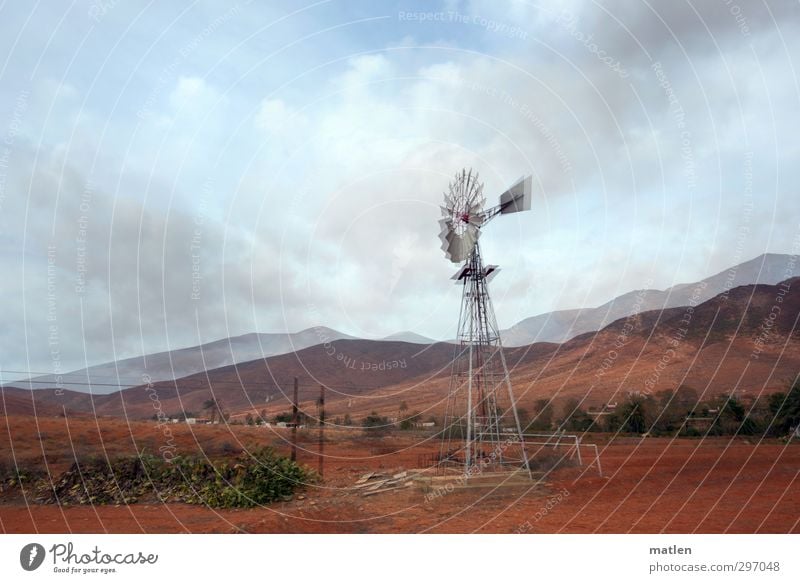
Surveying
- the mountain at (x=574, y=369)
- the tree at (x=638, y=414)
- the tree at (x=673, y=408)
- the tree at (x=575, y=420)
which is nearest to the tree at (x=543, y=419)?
the tree at (x=575, y=420)

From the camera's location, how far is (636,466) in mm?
23016

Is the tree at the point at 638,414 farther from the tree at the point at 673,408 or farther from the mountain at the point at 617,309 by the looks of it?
the mountain at the point at 617,309

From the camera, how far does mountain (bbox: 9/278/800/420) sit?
54312 mm

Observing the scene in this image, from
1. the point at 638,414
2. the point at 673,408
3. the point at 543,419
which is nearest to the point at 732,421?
the point at 638,414

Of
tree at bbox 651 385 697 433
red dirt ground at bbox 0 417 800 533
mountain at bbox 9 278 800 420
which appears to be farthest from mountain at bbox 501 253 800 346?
red dirt ground at bbox 0 417 800 533

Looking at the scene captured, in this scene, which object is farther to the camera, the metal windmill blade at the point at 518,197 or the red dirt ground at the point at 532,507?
the metal windmill blade at the point at 518,197

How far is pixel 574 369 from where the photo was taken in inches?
2591

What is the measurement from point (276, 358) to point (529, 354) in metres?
48.8

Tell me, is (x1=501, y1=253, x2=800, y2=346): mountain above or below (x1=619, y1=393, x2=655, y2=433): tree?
above

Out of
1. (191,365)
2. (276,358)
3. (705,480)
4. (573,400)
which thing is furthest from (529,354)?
(191,365)

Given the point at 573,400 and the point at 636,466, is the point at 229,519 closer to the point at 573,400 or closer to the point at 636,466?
the point at 636,466

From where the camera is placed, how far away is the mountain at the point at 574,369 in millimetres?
54312

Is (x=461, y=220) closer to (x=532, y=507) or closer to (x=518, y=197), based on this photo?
(x=518, y=197)

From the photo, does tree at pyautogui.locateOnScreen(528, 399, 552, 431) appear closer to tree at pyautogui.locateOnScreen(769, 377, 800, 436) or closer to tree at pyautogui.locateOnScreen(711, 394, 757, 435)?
tree at pyautogui.locateOnScreen(711, 394, 757, 435)
